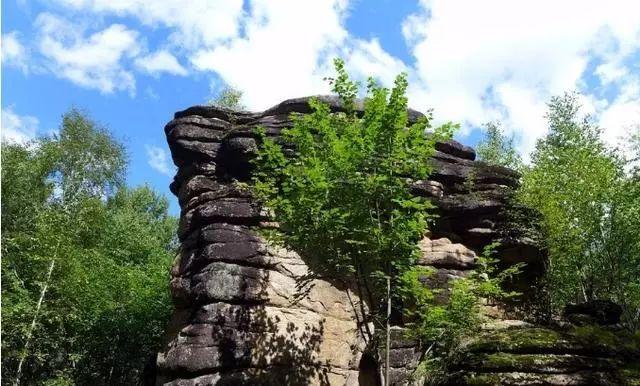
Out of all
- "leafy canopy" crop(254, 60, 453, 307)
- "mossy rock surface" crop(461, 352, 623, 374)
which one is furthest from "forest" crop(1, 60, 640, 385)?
"mossy rock surface" crop(461, 352, 623, 374)

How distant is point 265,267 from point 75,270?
1153cm

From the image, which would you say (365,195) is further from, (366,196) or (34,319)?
(34,319)

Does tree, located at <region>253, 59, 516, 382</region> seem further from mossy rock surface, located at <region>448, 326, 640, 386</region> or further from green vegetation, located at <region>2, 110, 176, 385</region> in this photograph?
green vegetation, located at <region>2, 110, 176, 385</region>

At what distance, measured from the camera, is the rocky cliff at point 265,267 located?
16156mm

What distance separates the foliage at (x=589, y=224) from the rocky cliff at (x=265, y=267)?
1355 millimetres

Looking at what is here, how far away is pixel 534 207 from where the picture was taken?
22.3 m

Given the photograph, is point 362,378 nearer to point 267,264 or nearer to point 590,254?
point 267,264

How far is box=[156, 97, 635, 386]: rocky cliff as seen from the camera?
53.0 ft

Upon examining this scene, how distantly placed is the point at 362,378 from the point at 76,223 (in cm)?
2030

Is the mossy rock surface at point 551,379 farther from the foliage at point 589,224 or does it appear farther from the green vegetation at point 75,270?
the green vegetation at point 75,270

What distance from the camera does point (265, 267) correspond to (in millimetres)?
17953

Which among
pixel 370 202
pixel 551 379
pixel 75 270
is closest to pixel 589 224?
pixel 370 202

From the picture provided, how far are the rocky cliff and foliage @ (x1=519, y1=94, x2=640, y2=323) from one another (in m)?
1.36

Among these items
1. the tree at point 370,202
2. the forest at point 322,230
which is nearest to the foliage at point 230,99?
the forest at point 322,230
